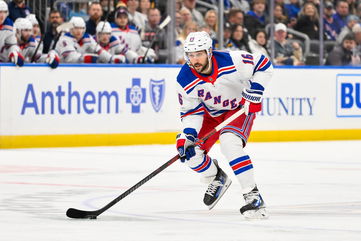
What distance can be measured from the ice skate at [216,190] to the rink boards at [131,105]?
634 centimetres

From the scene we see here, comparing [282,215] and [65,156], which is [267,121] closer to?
[65,156]

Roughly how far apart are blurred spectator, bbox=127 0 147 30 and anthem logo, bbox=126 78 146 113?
86cm

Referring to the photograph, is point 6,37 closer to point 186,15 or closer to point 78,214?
point 186,15

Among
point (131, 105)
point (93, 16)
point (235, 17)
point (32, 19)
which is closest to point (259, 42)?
point (235, 17)

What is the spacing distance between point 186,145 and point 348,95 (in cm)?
941

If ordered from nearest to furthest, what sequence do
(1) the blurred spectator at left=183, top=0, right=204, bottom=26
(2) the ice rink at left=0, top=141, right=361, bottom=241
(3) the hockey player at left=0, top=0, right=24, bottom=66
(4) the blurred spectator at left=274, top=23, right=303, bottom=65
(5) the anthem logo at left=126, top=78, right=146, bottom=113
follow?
(2) the ice rink at left=0, top=141, right=361, bottom=241, (3) the hockey player at left=0, top=0, right=24, bottom=66, (5) the anthem logo at left=126, top=78, right=146, bottom=113, (1) the blurred spectator at left=183, top=0, right=204, bottom=26, (4) the blurred spectator at left=274, top=23, right=303, bottom=65

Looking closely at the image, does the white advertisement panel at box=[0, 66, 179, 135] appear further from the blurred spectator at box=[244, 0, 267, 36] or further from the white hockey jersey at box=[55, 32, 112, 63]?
the blurred spectator at box=[244, 0, 267, 36]

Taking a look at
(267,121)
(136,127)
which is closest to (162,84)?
(136,127)

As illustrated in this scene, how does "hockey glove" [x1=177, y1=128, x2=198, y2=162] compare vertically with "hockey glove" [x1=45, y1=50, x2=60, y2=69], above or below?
above

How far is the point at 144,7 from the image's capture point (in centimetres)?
1405

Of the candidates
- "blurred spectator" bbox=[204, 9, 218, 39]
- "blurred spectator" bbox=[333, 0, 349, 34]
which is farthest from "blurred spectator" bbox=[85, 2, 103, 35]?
"blurred spectator" bbox=[333, 0, 349, 34]

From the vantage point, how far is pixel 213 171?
680 cm

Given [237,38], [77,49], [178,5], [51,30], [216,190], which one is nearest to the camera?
[216,190]

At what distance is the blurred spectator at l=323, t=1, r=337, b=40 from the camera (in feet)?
51.6
